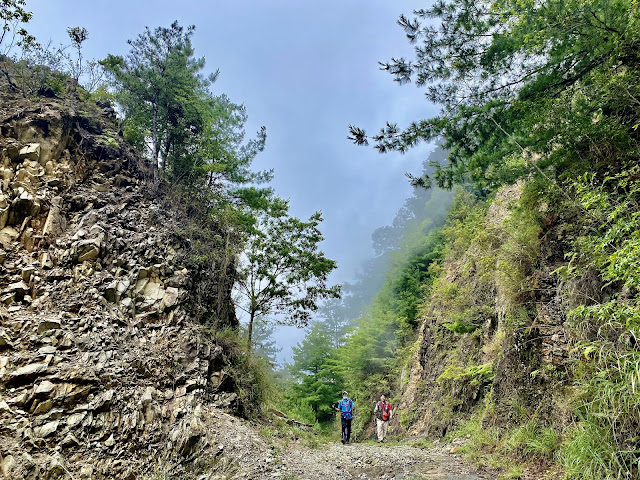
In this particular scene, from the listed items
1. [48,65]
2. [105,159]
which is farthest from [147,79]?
[105,159]

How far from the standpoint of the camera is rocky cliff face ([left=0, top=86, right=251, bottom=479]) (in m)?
5.37

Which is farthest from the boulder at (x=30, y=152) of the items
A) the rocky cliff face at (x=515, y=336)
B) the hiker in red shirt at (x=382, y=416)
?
the hiker in red shirt at (x=382, y=416)

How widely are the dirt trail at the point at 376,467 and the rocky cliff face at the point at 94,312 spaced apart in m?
1.75

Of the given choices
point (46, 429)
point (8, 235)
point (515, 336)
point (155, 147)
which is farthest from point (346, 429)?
point (155, 147)

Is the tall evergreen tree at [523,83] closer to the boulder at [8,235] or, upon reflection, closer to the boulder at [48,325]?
the boulder at [48,325]

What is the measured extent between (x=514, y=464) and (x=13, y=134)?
47.3 feet

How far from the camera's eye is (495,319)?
370 inches

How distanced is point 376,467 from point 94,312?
7068mm

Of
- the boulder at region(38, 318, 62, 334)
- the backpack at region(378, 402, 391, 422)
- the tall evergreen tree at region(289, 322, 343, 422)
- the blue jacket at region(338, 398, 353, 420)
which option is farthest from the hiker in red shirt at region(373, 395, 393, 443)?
the boulder at region(38, 318, 62, 334)

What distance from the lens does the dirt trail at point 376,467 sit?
514 cm

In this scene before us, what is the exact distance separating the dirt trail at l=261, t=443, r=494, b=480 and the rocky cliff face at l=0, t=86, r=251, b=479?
1746 mm

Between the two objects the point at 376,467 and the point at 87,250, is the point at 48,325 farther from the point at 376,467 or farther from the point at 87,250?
the point at 376,467

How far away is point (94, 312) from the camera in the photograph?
7.63 metres

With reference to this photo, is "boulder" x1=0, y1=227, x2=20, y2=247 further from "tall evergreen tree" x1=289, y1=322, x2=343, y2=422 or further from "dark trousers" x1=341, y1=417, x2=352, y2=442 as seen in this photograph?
"tall evergreen tree" x1=289, y1=322, x2=343, y2=422
